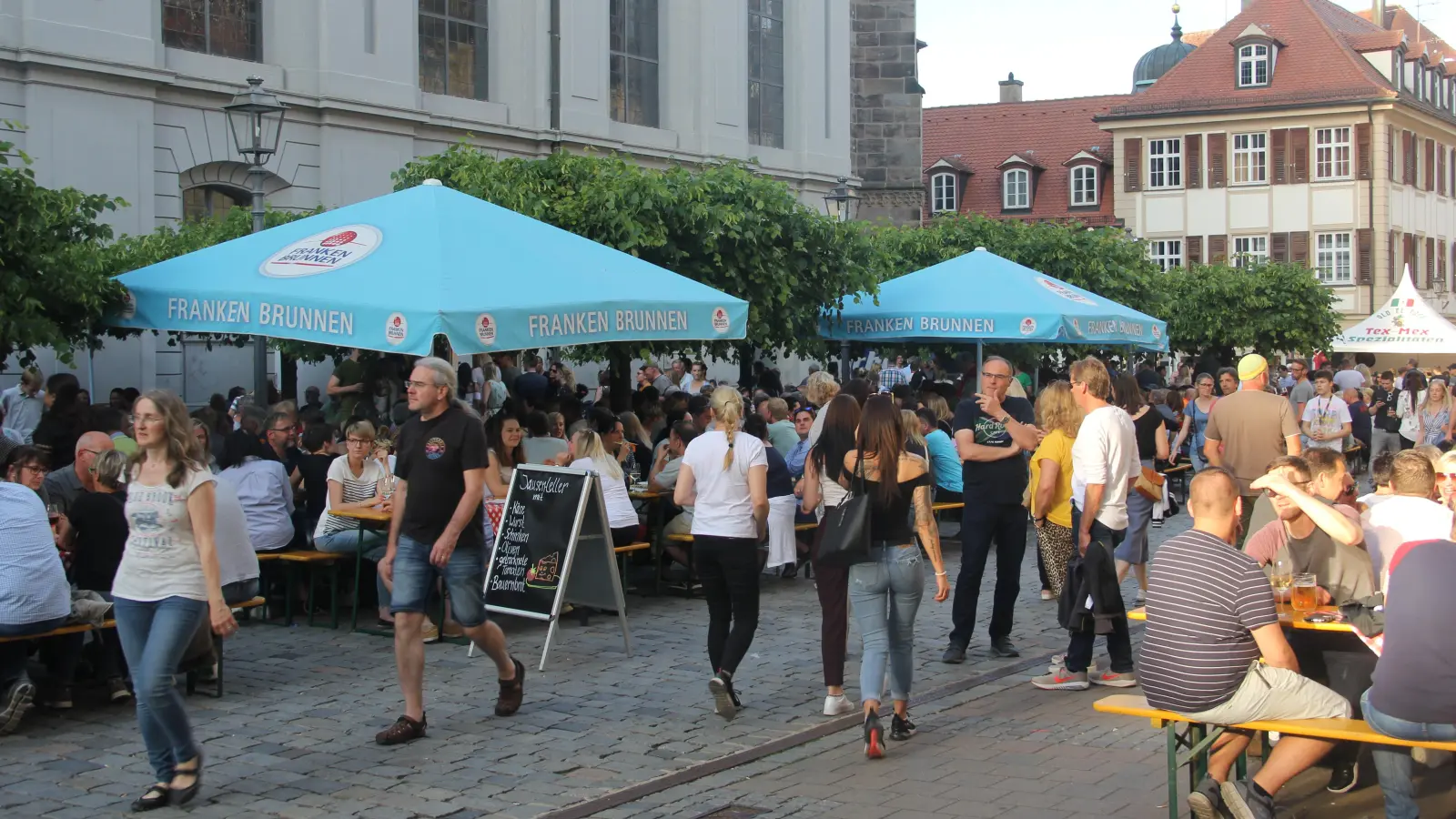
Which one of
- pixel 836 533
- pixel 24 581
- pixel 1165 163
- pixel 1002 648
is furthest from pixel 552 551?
pixel 1165 163

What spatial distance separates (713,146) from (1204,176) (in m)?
30.5

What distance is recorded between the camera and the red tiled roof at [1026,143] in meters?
59.6

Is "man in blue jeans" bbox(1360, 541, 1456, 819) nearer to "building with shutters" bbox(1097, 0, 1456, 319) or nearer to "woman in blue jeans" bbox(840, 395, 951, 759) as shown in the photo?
"woman in blue jeans" bbox(840, 395, 951, 759)

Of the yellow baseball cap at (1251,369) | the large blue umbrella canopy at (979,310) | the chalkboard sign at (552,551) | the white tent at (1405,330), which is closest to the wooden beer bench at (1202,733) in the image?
the chalkboard sign at (552,551)

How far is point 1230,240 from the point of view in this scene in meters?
55.2

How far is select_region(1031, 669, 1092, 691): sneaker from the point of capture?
8820mm

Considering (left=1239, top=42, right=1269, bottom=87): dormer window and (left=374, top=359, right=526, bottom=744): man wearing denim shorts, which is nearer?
(left=374, top=359, right=526, bottom=744): man wearing denim shorts

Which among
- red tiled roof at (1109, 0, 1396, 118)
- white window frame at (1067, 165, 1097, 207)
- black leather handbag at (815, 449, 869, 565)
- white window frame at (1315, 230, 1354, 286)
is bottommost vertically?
black leather handbag at (815, 449, 869, 565)

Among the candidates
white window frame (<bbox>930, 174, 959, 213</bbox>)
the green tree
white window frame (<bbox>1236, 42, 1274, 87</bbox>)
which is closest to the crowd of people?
the green tree

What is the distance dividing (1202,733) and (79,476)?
6001 millimetres

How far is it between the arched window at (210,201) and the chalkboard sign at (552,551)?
12.4 meters

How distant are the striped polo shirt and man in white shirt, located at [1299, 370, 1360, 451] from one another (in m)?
12.7

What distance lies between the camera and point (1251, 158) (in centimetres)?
5478

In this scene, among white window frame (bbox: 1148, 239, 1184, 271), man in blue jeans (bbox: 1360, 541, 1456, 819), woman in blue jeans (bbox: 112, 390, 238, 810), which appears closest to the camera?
man in blue jeans (bbox: 1360, 541, 1456, 819)
